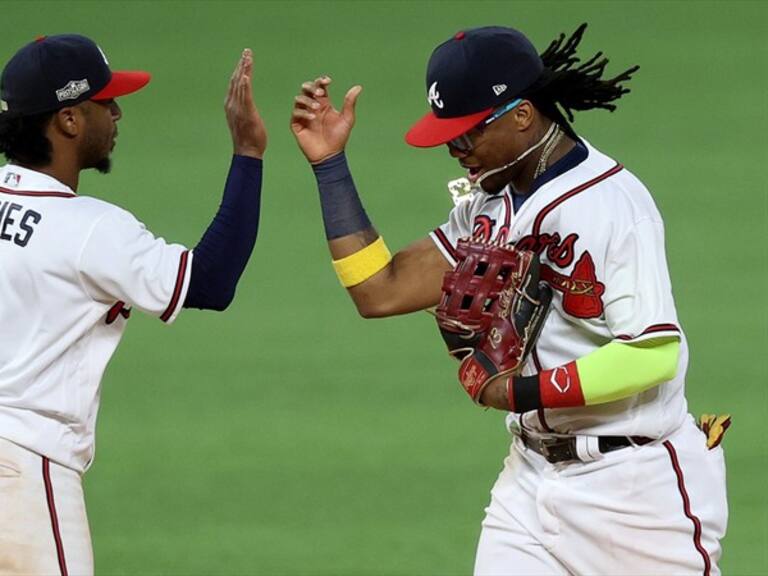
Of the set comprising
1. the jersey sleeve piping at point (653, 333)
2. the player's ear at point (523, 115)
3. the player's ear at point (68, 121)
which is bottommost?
the jersey sleeve piping at point (653, 333)

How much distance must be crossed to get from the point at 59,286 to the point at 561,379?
1.26 metres

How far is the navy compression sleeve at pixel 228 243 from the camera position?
14.1 ft

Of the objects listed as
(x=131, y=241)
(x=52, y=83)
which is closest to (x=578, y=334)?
(x=131, y=241)

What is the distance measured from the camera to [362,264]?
4500 mm

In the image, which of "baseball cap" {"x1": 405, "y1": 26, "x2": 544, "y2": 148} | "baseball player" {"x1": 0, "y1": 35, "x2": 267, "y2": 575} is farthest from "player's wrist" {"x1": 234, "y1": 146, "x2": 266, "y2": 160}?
"baseball cap" {"x1": 405, "y1": 26, "x2": 544, "y2": 148}

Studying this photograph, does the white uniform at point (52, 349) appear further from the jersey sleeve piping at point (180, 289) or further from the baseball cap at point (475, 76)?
the baseball cap at point (475, 76)

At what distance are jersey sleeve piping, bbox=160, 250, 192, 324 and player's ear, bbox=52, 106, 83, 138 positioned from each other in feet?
1.47

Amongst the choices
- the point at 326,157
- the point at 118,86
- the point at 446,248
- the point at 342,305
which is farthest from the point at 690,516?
the point at 342,305

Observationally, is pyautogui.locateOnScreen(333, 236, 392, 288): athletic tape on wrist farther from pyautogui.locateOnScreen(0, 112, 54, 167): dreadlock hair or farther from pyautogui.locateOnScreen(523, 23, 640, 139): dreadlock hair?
pyautogui.locateOnScreen(0, 112, 54, 167): dreadlock hair

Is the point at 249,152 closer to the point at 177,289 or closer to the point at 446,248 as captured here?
the point at 177,289

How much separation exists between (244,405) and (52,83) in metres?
3.20

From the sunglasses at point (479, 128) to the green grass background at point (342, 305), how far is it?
219 centimetres

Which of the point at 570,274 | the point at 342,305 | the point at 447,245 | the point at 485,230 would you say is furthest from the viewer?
the point at 342,305

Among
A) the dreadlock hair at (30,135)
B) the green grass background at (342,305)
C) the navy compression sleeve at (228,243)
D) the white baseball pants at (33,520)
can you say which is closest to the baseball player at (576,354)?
the navy compression sleeve at (228,243)
